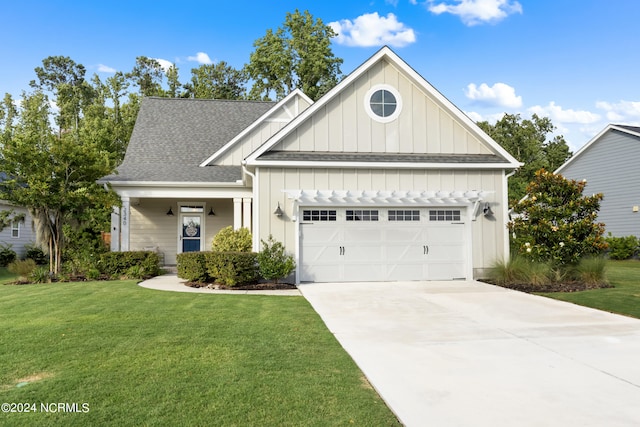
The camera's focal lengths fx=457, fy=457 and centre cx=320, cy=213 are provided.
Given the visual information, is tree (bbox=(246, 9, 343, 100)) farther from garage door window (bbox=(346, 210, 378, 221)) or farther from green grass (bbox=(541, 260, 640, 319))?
green grass (bbox=(541, 260, 640, 319))

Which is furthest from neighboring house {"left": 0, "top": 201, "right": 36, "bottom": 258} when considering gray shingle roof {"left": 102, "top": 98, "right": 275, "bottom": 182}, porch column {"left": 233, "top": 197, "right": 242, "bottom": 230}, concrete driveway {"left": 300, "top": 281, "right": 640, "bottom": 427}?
concrete driveway {"left": 300, "top": 281, "right": 640, "bottom": 427}

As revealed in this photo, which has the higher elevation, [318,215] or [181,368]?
[318,215]

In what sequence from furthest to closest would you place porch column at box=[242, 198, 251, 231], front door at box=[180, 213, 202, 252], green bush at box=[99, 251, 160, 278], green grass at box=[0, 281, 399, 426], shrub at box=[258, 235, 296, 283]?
front door at box=[180, 213, 202, 252]
porch column at box=[242, 198, 251, 231]
green bush at box=[99, 251, 160, 278]
shrub at box=[258, 235, 296, 283]
green grass at box=[0, 281, 399, 426]

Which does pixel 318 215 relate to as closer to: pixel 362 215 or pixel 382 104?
pixel 362 215

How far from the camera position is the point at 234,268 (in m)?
11.9

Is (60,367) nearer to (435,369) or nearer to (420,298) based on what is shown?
(435,369)

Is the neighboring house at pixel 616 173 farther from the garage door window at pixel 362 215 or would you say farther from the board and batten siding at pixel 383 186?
the garage door window at pixel 362 215

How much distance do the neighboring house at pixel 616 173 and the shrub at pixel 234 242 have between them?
18.8m

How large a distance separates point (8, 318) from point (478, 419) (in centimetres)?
779

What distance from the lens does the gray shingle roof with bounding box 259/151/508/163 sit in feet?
42.1

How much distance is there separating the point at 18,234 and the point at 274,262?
1683 cm

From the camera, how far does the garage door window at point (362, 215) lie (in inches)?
513

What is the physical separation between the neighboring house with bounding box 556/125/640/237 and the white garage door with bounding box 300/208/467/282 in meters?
14.1

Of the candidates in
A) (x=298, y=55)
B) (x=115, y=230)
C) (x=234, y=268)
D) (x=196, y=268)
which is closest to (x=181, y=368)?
(x=234, y=268)
